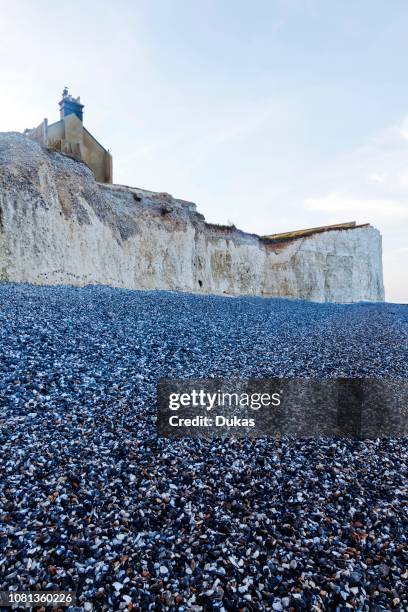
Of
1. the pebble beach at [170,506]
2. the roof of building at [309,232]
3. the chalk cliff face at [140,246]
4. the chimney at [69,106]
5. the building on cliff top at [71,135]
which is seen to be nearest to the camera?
the pebble beach at [170,506]

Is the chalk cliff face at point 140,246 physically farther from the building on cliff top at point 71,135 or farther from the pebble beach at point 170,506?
the pebble beach at point 170,506

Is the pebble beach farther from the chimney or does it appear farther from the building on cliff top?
the chimney

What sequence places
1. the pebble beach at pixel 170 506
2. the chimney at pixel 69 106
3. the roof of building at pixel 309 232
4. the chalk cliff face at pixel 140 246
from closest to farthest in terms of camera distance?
the pebble beach at pixel 170 506
the chalk cliff face at pixel 140 246
the chimney at pixel 69 106
the roof of building at pixel 309 232

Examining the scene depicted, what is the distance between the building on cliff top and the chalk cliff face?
333cm

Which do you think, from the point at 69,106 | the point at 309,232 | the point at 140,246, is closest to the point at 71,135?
the point at 69,106

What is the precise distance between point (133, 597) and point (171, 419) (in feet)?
7.52

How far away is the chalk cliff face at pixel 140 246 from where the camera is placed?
15.4m

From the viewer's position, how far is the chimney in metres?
23.2

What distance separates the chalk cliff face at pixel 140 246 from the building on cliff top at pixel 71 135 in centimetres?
333

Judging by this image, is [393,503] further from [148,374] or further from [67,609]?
[148,374]

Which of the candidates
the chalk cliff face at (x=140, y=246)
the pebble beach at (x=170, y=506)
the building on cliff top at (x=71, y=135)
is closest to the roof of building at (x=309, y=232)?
the chalk cliff face at (x=140, y=246)

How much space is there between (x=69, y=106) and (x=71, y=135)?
2128 millimetres

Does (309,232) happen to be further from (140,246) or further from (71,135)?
(71,135)

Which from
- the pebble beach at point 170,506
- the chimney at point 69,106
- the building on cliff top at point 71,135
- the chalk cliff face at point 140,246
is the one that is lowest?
the pebble beach at point 170,506
